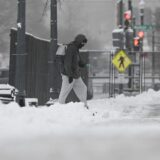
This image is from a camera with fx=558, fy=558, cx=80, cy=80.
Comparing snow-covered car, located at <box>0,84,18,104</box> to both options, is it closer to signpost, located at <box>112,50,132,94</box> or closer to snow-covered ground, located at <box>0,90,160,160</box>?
snow-covered ground, located at <box>0,90,160,160</box>

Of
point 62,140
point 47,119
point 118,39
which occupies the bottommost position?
point 62,140

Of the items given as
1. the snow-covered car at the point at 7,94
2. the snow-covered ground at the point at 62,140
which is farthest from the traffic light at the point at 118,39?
the snow-covered ground at the point at 62,140

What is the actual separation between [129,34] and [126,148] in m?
19.9

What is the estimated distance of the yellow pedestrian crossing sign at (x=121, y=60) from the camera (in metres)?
20.7

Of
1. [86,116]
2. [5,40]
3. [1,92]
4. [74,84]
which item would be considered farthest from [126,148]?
[5,40]

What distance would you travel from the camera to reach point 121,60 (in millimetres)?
20828

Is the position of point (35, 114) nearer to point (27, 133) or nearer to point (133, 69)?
point (27, 133)

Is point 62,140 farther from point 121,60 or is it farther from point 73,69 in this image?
point 121,60

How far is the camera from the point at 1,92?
1272cm

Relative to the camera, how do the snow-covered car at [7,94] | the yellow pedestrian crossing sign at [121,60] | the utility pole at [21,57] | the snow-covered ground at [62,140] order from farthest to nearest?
the yellow pedestrian crossing sign at [121,60] → the snow-covered car at [7,94] → the utility pole at [21,57] → the snow-covered ground at [62,140]

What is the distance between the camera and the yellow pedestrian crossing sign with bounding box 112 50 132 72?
68.0 ft

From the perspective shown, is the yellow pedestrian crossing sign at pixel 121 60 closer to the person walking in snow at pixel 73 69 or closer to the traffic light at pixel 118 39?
the traffic light at pixel 118 39

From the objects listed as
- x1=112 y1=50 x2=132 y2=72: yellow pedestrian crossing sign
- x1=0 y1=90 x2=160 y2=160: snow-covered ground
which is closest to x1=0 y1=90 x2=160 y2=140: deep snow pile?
x1=0 y1=90 x2=160 y2=160: snow-covered ground

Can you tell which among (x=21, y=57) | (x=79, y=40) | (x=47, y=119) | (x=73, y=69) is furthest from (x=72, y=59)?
(x=47, y=119)
